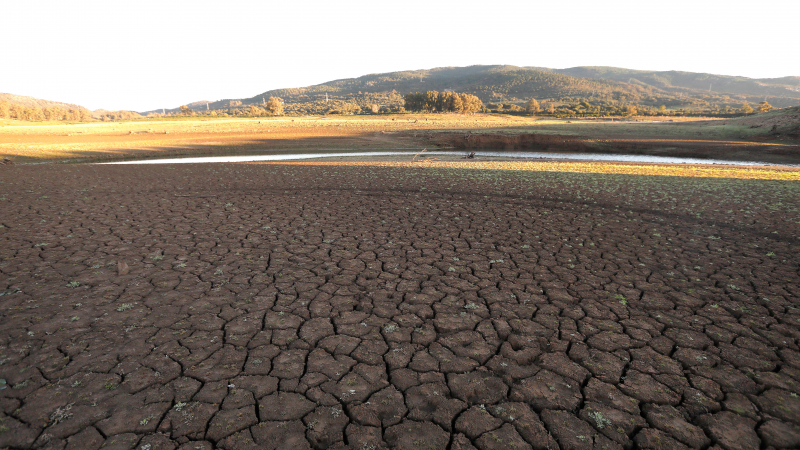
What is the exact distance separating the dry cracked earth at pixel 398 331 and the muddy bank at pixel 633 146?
2316 centimetres

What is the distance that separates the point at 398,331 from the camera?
452cm

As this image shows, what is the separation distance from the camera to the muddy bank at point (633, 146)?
1021 inches

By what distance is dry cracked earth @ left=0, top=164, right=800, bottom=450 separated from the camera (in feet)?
10.2

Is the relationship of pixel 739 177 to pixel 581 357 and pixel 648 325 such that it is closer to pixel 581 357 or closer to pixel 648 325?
pixel 648 325

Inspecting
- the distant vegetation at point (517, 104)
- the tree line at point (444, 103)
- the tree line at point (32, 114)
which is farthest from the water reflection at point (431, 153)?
the tree line at point (32, 114)

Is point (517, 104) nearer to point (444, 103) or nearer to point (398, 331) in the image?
point (444, 103)

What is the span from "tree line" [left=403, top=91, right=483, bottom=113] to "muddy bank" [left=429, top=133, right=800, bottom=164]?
50.6m

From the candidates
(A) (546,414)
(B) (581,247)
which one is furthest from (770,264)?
(A) (546,414)

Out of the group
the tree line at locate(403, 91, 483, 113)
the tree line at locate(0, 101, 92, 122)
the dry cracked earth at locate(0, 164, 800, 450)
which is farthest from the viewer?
the tree line at locate(0, 101, 92, 122)

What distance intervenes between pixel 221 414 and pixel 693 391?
4.40 meters

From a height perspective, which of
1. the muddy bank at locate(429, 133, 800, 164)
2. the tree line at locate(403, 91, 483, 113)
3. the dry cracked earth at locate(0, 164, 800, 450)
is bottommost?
the dry cracked earth at locate(0, 164, 800, 450)

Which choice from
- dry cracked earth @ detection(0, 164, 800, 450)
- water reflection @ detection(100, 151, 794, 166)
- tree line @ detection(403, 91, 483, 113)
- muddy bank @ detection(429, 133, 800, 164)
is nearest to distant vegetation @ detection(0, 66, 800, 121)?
tree line @ detection(403, 91, 483, 113)

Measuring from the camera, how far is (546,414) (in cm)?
325

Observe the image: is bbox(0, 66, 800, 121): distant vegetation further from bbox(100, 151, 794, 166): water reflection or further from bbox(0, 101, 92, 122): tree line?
bbox(100, 151, 794, 166): water reflection
